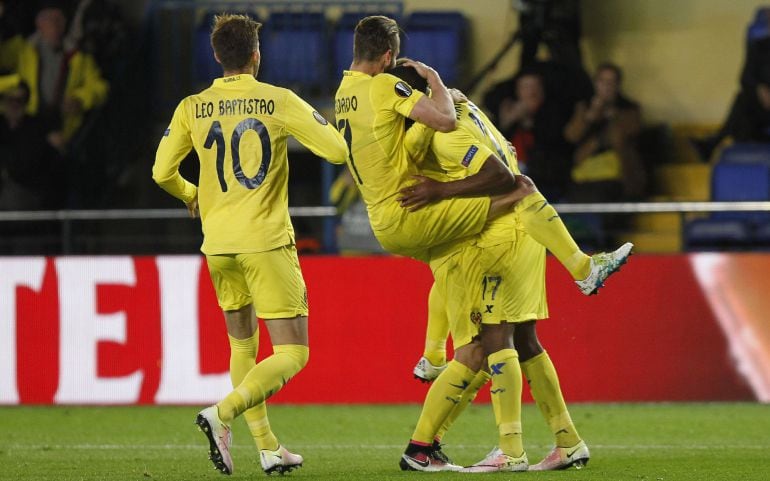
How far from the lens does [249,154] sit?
6.55m

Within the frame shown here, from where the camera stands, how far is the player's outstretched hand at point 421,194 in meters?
6.68

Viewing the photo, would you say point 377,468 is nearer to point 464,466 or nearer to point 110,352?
point 464,466

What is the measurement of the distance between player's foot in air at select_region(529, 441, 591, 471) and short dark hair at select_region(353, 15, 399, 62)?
1.94 meters

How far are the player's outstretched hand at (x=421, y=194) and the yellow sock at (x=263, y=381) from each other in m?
0.78

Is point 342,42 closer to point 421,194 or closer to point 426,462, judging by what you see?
point 421,194

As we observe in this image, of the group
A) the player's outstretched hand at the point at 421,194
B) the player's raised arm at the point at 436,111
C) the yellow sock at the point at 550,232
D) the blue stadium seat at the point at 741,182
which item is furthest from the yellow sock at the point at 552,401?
the blue stadium seat at the point at 741,182

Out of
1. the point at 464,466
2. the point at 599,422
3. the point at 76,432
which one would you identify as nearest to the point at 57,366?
the point at 76,432

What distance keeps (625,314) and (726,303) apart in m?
0.71

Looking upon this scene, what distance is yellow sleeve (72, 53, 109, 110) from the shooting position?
14102 millimetres

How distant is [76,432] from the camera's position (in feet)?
A: 29.9

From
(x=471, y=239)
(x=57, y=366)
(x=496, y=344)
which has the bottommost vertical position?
(x=57, y=366)

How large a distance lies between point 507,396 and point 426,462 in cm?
47

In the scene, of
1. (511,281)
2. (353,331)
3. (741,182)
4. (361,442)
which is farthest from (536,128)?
(511,281)

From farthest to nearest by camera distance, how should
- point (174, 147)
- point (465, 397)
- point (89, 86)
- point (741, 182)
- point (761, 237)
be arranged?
point (89, 86) → point (741, 182) → point (761, 237) → point (465, 397) → point (174, 147)
